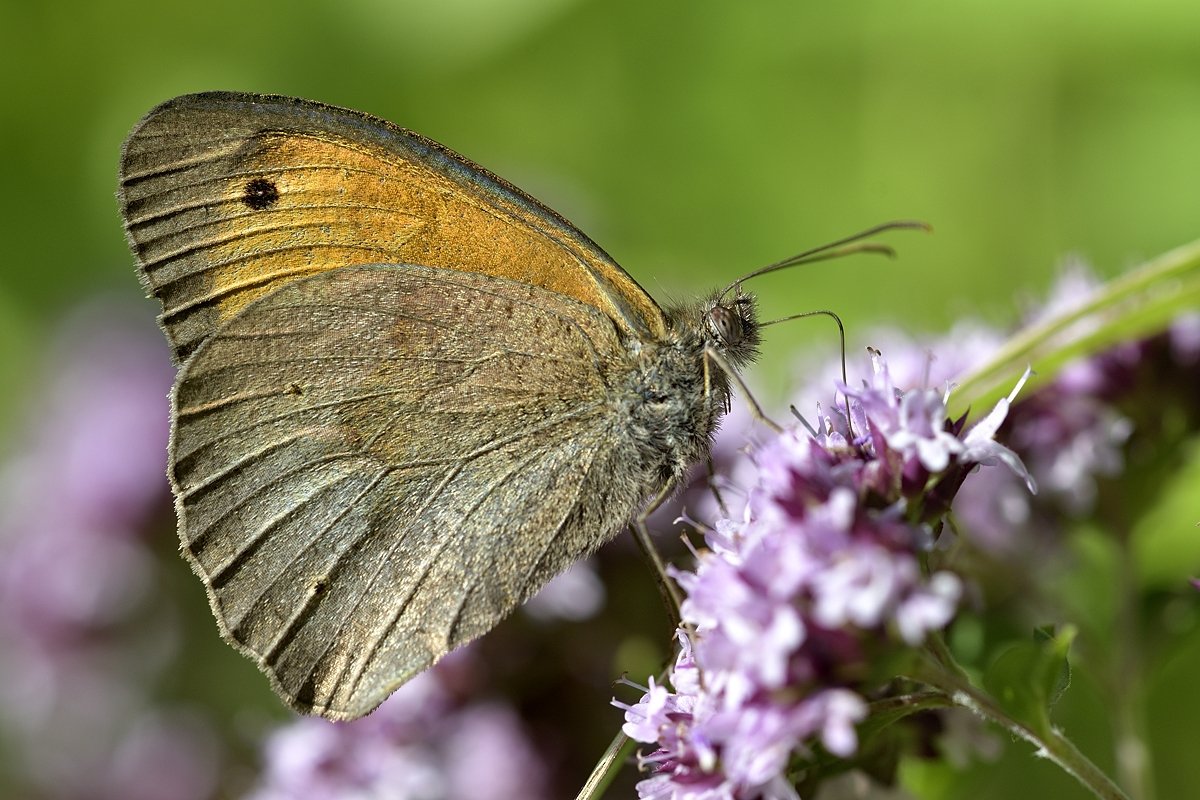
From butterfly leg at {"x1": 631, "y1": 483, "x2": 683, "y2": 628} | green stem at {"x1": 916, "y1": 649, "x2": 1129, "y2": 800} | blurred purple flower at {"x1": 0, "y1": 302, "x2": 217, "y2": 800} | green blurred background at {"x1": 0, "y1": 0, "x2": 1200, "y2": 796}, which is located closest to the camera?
green stem at {"x1": 916, "y1": 649, "x2": 1129, "y2": 800}

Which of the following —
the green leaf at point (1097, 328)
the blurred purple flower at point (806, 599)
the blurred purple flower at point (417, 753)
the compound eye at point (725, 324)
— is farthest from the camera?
the blurred purple flower at point (417, 753)

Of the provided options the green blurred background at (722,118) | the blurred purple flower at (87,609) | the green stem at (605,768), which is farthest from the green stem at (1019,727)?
the blurred purple flower at (87,609)

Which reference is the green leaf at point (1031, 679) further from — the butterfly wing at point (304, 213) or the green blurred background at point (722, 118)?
the green blurred background at point (722, 118)

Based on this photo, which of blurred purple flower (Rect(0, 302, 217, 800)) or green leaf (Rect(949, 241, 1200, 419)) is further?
blurred purple flower (Rect(0, 302, 217, 800))

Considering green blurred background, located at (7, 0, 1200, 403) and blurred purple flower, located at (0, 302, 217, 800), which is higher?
green blurred background, located at (7, 0, 1200, 403)

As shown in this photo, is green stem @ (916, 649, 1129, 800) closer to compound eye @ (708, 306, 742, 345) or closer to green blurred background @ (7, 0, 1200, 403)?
compound eye @ (708, 306, 742, 345)

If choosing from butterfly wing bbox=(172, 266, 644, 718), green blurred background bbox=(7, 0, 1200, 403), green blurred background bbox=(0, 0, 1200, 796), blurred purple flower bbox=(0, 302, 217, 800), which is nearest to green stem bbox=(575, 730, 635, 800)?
butterfly wing bbox=(172, 266, 644, 718)

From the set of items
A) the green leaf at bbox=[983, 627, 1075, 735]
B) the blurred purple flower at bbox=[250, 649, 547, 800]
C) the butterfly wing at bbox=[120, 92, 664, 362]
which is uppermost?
the butterfly wing at bbox=[120, 92, 664, 362]
